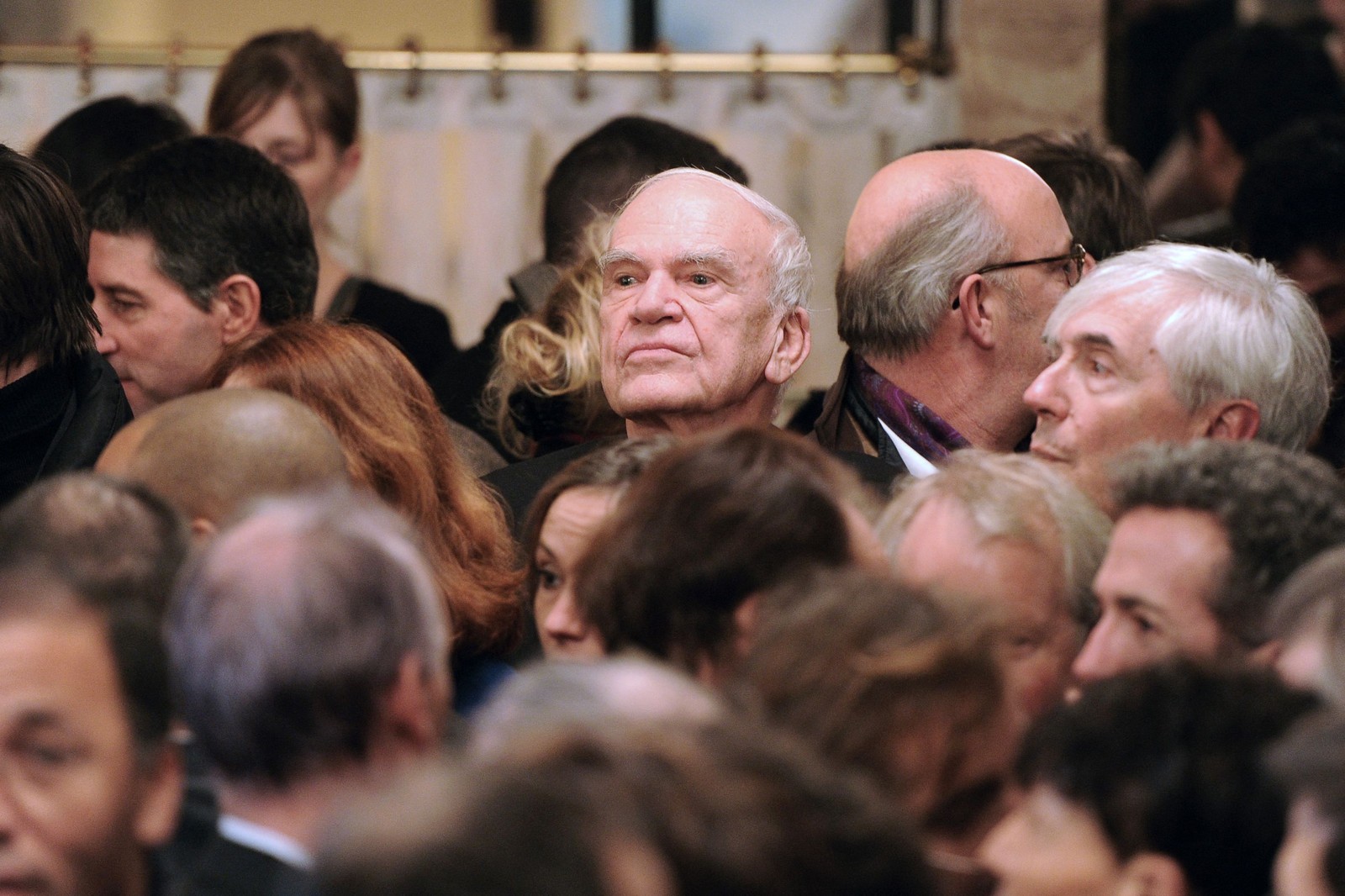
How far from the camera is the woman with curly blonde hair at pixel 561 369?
405 centimetres

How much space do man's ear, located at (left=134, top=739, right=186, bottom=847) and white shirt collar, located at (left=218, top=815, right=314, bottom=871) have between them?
10.8 inches

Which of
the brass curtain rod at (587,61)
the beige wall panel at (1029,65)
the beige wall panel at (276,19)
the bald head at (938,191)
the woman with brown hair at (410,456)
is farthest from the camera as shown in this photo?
the beige wall panel at (276,19)

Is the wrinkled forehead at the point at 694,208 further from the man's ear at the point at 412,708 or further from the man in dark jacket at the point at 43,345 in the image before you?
the man's ear at the point at 412,708

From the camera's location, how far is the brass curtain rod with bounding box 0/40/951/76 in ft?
18.6

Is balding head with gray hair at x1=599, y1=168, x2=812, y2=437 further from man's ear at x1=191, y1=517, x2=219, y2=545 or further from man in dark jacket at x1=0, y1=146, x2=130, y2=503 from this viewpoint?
man's ear at x1=191, y1=517, x2=219, y2=545

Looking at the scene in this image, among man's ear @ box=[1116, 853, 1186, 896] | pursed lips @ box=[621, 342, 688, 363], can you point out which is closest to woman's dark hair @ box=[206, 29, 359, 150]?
pursed lips @ box=[621, 342, 688, 363]

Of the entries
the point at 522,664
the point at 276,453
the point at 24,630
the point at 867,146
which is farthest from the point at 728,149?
the point at 24,630

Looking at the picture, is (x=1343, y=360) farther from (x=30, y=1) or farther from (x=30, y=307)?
(x=30, y=1)

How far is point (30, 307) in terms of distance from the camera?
11.5 ft

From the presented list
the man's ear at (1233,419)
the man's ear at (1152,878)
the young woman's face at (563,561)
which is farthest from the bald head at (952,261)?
the man's ear at (1152,878)

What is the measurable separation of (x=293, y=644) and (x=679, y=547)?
1.84 ft

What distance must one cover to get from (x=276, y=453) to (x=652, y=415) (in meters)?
1.23

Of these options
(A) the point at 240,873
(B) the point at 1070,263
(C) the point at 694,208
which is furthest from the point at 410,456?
(B) the point at 1070,263

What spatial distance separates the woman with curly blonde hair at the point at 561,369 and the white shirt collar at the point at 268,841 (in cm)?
205
